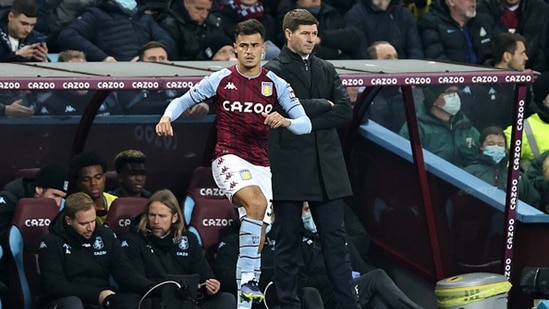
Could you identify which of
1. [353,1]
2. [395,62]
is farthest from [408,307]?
[353,1]

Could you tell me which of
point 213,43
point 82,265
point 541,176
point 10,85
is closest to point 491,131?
point 541,176

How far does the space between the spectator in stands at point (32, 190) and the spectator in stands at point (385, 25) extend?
4659mm

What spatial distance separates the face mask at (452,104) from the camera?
45.9ft

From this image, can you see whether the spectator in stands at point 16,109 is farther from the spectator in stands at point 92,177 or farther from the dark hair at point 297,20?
the dark hair at point 297,20

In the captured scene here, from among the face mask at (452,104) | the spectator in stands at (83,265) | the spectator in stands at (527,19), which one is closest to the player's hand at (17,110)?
the spectator in stands at (83,265)

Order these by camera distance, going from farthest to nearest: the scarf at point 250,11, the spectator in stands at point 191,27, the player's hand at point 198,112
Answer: the scarf at point 250,11 → the spectator in stands at point 191,27 → the player's hand at point 198,112

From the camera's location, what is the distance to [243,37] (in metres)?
11.1

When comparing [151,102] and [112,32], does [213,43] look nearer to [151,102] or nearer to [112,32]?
[112,32]

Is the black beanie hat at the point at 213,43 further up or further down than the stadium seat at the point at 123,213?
further up

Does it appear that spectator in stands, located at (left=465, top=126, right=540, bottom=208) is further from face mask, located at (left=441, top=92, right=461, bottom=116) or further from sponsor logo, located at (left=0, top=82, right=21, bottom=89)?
sponsor logo, located at (left=0, top=82, right=21, bottom=89)

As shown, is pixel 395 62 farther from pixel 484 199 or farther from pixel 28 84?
pixel 28 84

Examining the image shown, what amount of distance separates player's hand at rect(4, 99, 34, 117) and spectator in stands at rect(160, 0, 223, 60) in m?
2.60

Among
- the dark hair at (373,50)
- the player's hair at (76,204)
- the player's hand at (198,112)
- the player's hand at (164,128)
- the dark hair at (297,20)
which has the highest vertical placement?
the dark hair at (373,50)

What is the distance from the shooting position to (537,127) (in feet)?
51.8
